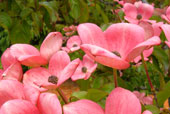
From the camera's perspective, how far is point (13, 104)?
0.31 metres

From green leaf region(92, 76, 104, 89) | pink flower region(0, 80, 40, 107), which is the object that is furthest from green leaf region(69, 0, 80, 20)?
pink flower region(0, 80, 40, 107)

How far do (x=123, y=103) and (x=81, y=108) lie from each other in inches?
2.4

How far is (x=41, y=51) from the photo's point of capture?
0.43 meters

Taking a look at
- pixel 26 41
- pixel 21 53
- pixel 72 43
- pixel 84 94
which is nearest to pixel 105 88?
pixel 84 94

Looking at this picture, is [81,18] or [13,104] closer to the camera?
[13,104]

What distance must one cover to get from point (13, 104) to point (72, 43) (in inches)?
28.9

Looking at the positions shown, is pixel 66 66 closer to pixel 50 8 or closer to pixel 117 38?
pixel 117 38

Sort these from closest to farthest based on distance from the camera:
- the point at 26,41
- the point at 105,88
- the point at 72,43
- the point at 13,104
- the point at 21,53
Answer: the point at 13,104, the point at 21,53, the point at 105,88, the point at 72,43, the point at 26,41

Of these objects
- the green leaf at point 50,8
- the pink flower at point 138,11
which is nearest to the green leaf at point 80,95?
the pink flower at point 138,11

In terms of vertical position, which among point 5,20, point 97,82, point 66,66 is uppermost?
point 66,66

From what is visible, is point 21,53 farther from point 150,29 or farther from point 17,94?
point 150,29

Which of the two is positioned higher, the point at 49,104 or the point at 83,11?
the point at 49,104

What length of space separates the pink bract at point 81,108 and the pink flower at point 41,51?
4.8 inches

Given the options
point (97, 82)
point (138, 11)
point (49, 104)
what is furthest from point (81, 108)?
point (138, 11)
